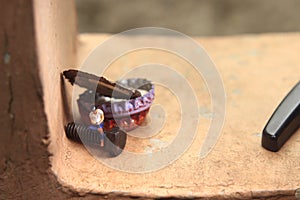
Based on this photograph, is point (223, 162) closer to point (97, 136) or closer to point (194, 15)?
point (97, 136)

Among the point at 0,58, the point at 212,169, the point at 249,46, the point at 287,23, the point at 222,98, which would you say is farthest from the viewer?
the point at 287,23

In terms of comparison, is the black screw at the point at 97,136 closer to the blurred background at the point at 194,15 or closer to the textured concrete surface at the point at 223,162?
the textured concrete surface at the point at 223,162

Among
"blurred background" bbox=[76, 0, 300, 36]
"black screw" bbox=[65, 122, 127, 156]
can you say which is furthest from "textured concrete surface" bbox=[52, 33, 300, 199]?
"blurred background" bbox=[76, 0, 300, 36]

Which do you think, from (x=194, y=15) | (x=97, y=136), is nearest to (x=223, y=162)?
(x=97, y=136)

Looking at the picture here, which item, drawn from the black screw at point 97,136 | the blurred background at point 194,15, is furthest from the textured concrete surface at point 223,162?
the blurred background at point 194,15

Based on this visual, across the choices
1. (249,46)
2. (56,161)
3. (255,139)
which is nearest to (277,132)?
(255,139)

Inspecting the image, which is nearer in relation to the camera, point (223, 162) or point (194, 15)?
point (223, 162)

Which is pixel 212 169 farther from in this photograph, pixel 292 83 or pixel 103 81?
pixel 292 83

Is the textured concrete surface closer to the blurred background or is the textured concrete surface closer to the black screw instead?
the black screw
